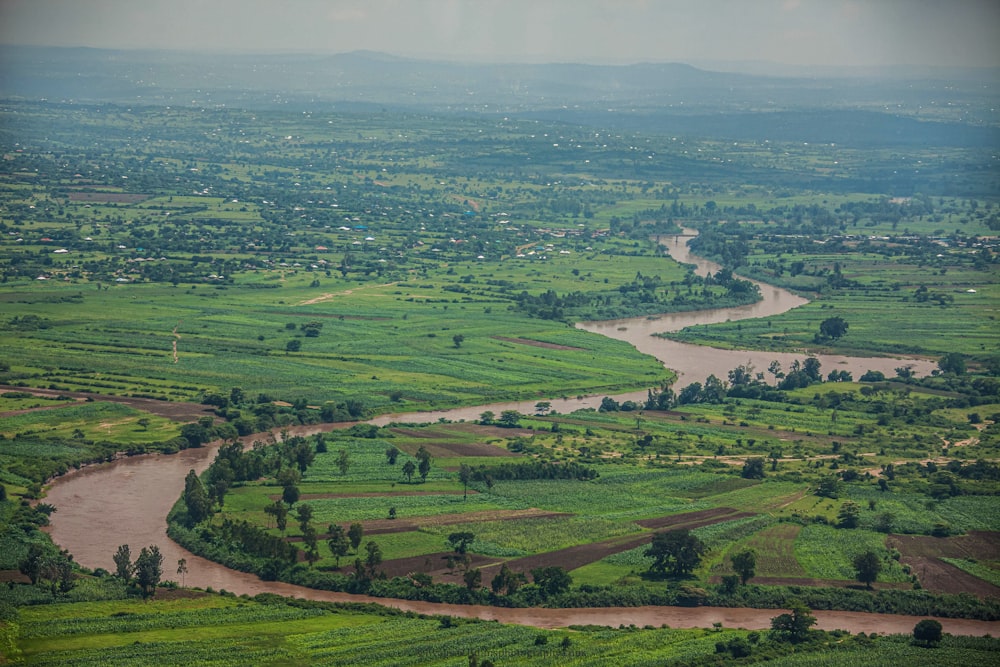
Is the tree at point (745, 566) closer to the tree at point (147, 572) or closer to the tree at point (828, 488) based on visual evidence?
the tree at point (828, 488)

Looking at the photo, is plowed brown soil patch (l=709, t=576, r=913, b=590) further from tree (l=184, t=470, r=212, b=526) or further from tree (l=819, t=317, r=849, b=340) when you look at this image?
tree (l=819, t=317, r=849, b=340)

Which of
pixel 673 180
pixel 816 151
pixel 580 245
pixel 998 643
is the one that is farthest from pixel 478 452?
pixel 816 151

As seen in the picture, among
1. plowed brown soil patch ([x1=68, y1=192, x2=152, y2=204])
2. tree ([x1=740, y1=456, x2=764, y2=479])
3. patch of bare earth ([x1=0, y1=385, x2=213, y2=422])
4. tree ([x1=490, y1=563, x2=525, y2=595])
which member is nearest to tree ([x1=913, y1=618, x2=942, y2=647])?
tree ([x1=490, y1=563, x2=525, y2=595])

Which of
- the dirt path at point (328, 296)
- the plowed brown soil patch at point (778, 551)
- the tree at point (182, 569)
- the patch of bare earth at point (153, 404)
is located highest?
the dirt path at point (328, 296)

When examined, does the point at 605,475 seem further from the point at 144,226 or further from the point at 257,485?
the point at 144,226

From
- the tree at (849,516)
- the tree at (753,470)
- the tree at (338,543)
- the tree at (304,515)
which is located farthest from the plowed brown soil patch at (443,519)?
the tree at (849,516)
